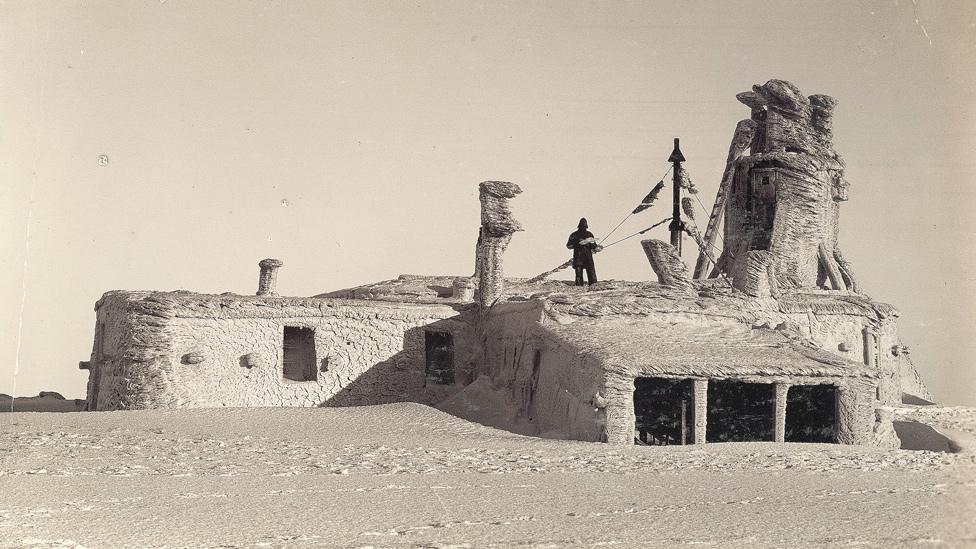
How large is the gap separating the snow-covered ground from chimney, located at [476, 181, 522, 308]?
16.5 ft

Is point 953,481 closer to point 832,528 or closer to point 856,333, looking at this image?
point 832,528

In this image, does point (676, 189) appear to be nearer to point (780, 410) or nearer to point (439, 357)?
point (439, 357)

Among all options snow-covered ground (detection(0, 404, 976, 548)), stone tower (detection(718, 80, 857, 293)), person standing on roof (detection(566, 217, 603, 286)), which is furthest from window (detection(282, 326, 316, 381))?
stone tower (detection(718, 80, 857, 293))

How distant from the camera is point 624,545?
959 centimetres

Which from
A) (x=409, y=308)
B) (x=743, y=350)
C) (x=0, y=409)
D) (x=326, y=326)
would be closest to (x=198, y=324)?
(x=326, y=326)

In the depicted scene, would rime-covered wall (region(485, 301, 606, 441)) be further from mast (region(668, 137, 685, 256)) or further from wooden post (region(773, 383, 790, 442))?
mast (region(668, 137, 685, 256))

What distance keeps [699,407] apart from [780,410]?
4.15 feet

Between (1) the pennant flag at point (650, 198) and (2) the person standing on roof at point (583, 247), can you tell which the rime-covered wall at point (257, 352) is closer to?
(2) the person standing on roof at point (583, 247)

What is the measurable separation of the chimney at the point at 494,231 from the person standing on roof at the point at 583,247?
1122 mm

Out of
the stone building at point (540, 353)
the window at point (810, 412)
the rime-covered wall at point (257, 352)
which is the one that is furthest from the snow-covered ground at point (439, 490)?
the rime-covered wall at point (257, 352)

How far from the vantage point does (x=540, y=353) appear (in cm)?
1914

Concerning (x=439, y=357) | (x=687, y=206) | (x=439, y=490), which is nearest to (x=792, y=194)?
(x=687, y=206)

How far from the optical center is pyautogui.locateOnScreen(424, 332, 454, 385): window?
71.3 ft

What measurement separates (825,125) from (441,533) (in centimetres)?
2508
